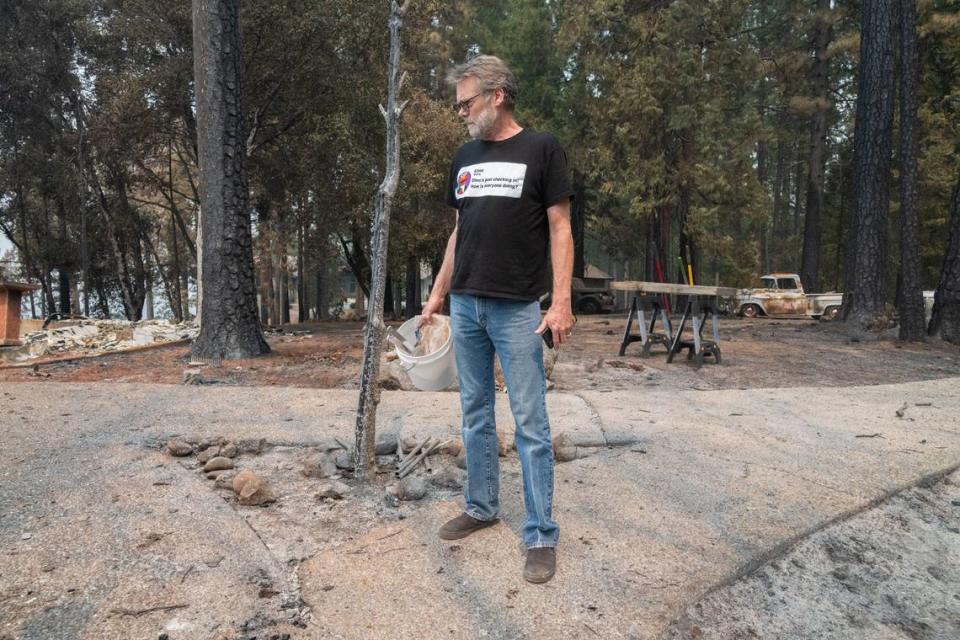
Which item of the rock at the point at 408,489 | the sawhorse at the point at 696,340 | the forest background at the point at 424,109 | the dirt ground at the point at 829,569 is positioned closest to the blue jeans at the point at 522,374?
the dirt ground at the point at 829,569

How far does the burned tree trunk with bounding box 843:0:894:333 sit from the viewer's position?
41.5 feet

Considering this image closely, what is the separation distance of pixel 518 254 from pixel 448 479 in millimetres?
1432

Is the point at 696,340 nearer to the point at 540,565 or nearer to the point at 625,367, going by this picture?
the point at 625,367

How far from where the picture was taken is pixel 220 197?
860 cm

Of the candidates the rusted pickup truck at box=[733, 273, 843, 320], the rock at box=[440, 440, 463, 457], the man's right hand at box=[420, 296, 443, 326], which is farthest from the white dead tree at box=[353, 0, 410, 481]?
the rusted pickup truck at box=[733, 273, 843, 320]

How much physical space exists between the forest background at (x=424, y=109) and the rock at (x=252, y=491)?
11.3 m

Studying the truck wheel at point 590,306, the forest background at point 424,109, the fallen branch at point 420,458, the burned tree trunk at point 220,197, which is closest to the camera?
the fallen branch at point 420,458

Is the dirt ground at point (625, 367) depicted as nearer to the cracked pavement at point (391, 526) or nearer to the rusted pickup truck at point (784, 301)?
the cracked pavement at point (391, 526)

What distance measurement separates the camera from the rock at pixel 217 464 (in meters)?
3.43

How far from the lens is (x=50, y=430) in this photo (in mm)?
4234

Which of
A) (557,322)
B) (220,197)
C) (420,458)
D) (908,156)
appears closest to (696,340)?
(420,458)

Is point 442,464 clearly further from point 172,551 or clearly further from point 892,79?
point 892,79

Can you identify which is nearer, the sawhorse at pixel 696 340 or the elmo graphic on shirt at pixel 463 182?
the elmo graphic on shirt at pixel 463 182

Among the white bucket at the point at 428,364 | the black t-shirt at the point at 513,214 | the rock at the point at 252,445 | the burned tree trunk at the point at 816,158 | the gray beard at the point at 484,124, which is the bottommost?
the rock at the point at 252,445
